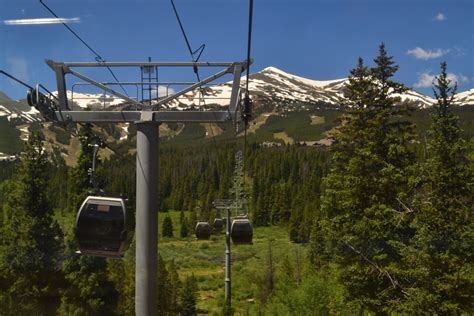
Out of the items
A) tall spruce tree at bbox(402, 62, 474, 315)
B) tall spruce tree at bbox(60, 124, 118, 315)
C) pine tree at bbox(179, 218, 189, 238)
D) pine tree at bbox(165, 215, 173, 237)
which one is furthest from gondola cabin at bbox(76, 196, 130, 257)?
pine tree at bbox(179, 218, 189, 238)

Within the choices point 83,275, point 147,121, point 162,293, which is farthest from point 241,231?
point 162,293

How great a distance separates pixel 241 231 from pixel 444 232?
19.2ft

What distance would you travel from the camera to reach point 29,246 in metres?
22.6

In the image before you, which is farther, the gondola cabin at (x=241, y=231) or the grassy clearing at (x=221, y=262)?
the grassy clearing at (x=221, y=262)

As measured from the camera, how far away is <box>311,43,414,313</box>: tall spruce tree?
16547 mm

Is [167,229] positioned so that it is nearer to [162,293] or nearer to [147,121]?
[162,293]

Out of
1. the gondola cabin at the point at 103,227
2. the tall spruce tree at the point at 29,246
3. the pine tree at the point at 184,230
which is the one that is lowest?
the pine tree at the point at 184,230

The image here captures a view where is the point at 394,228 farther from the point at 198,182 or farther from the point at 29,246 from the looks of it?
the point at 198,182

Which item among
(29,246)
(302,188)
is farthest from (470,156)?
(302,188)

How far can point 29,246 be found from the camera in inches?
888

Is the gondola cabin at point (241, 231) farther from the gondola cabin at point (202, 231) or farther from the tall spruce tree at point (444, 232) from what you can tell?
the gondola cabin at point (202, 231)

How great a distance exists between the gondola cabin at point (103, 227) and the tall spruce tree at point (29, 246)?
1600 centimetres

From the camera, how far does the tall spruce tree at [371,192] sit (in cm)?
1655

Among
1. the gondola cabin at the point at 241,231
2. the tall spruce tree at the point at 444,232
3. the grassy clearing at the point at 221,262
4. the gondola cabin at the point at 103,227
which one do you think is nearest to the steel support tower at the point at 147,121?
the gondola cabin at the point at 103,227
